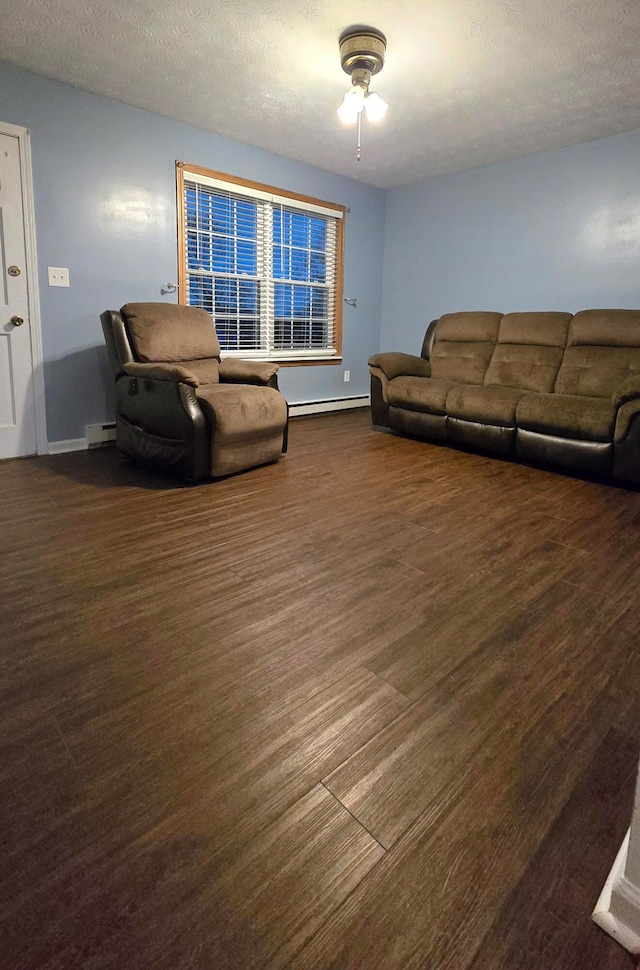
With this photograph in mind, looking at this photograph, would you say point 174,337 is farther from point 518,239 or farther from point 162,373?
point 518,239

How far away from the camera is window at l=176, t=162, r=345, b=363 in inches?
165

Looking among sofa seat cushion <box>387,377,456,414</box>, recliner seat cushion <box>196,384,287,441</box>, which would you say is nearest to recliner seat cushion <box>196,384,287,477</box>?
recliner seat cushion <box>196,384,287,441</box>

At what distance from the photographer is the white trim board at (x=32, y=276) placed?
3.18 metres

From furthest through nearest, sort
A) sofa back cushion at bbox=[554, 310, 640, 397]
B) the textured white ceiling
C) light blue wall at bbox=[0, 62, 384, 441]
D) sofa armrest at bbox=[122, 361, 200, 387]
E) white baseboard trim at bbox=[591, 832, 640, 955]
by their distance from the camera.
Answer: sofa back cushion at bbox=[554, 310, 640, 397]
light blue wall at bbox=[0, 62, 384, 441]
sofa armrest at bbox=[122, 361, 200, 387]
the textured white ceiling
white baseboard trim at bbox=[591, 832, 640, 955]

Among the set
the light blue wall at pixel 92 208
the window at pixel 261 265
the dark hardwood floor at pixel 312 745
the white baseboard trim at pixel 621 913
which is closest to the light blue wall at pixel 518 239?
the window at pixel 261 265

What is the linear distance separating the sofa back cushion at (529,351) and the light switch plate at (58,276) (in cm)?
323

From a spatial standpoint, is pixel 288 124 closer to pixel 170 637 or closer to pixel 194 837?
pixel 170 637

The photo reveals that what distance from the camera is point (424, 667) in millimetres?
1393

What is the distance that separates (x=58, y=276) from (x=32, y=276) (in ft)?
0.55

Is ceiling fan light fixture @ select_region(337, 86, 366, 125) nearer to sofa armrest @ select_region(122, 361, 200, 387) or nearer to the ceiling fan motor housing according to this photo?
the ceiling fan motor housing

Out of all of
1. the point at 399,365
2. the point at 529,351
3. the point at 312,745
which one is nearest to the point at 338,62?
the point at 399,365

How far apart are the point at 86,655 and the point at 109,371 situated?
287 cm

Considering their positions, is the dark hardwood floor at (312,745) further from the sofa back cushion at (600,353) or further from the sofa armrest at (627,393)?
the sofa back cushion at (600,353)

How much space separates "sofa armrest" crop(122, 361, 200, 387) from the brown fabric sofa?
192cm
